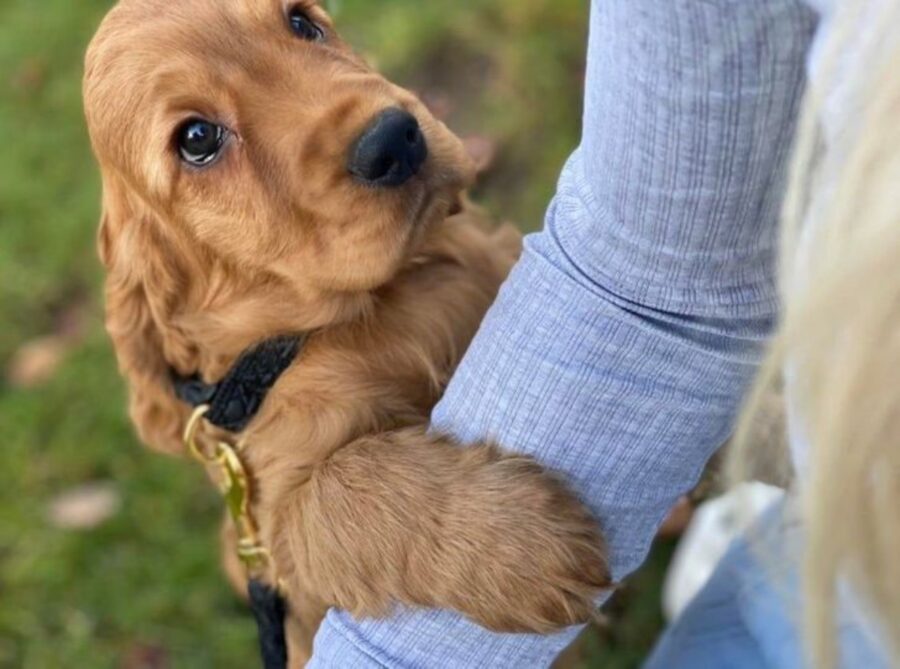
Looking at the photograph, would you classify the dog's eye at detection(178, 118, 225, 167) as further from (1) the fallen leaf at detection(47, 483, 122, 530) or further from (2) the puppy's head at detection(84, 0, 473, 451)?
(1) the fallen leaf at detection(47, 483, 122, 530)

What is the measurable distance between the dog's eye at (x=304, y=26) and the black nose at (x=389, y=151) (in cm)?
33

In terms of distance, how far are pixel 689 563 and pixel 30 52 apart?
3.05 meters

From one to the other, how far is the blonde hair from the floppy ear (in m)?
1.20

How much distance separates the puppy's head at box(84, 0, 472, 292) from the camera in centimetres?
158

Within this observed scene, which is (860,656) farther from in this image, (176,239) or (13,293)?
(13,293)

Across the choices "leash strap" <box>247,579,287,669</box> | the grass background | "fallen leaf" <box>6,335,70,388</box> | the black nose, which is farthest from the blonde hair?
"fallen leaf" <box>6,335,70,388</box>

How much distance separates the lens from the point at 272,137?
5.41ft

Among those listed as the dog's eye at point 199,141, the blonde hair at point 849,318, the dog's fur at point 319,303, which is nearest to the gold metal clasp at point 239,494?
the dog's fur at point 319,303

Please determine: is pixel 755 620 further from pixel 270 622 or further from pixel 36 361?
pixel 36 361

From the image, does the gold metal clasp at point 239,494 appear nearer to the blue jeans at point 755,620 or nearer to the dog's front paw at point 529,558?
the dog's front paw at point 529,558

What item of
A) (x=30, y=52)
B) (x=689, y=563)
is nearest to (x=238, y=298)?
(x=689, y=563)

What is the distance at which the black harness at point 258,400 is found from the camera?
1.70 meters

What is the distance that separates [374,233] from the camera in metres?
1.59

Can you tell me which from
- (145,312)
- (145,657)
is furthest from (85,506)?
(145,312)
